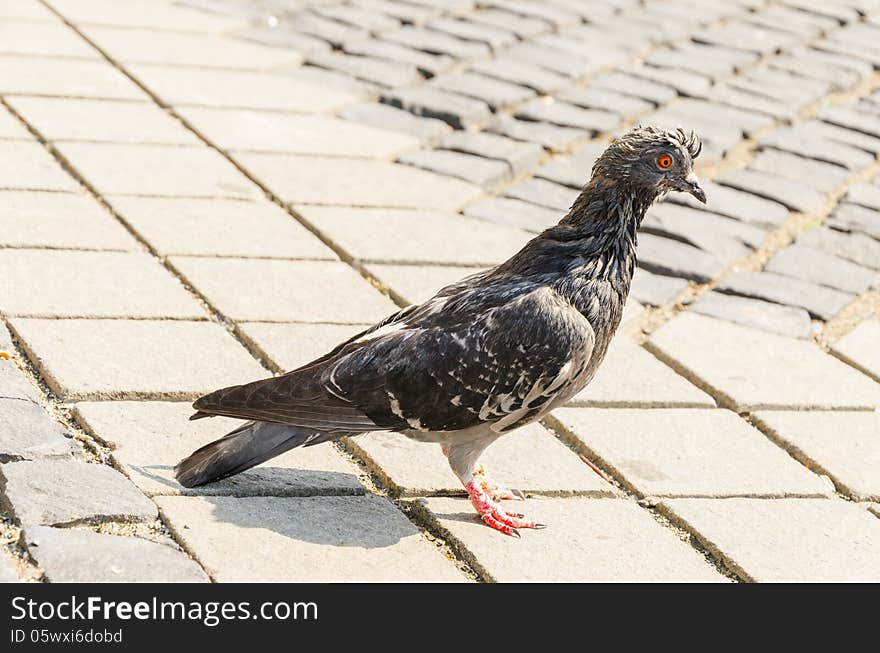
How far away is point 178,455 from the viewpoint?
4043 millimetres

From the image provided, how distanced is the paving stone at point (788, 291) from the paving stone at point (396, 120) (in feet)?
6.20

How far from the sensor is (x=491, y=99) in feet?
24.8

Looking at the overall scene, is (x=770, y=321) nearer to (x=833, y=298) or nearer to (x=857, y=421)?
(x=833, y=298)

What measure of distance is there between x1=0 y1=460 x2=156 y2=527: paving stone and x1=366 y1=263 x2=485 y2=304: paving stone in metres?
1.83

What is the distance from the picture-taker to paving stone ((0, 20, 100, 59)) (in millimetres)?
7539

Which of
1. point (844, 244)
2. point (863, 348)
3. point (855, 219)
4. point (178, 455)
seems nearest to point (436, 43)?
point (855, 219)

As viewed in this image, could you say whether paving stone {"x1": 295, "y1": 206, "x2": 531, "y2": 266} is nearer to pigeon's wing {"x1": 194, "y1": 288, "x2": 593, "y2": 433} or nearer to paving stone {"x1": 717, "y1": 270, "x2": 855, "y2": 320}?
paving stone {"x1": 717, "y1": 270, "x2": 855, "y2": 320}

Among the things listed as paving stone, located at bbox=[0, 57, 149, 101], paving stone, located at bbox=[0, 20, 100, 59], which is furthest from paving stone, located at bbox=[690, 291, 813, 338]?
paving stone, located at bbox=[0, 20, 100, 59]

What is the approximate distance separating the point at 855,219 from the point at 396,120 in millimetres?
2342

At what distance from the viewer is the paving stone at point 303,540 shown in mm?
3535

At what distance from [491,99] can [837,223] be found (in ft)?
6.49

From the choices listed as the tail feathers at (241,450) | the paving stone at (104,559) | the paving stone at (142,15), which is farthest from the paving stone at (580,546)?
the paving stone at (142,15)

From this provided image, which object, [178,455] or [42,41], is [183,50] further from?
[178,455]

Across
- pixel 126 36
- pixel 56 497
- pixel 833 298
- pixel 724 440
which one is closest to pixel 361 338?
pixel 56 497
